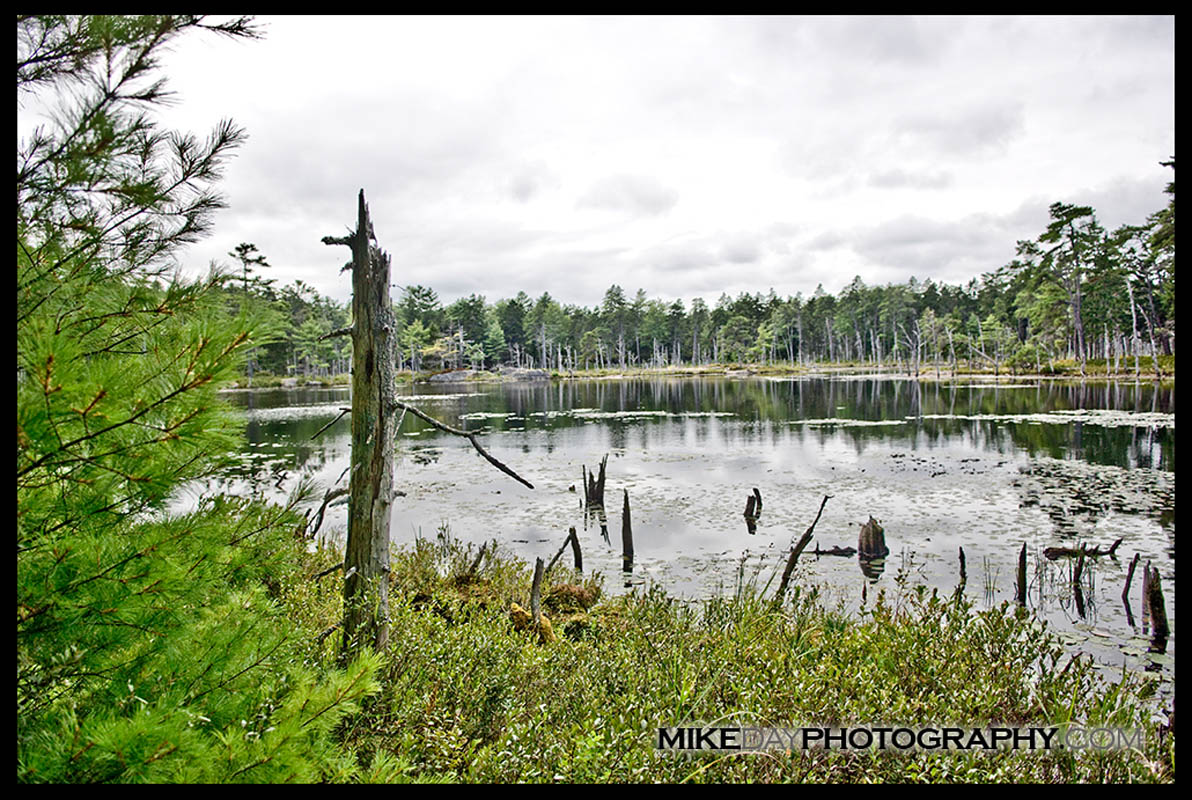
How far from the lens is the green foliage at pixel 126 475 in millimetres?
1627

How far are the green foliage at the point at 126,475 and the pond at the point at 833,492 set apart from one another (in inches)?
14.6

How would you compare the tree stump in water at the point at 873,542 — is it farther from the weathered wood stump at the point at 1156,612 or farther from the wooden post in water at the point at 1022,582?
the weathered wood stump at the point at 1156,612

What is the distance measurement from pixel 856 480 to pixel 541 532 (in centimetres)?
926

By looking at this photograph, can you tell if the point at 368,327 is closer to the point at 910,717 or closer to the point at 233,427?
the point at 233,427

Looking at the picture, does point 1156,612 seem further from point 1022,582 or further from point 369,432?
point 369,432

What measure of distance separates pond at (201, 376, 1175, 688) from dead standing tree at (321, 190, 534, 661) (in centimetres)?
43

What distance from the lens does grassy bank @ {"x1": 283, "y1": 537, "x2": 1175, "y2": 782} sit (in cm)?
321

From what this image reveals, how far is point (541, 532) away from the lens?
42.0ft

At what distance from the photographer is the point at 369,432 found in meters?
4.95

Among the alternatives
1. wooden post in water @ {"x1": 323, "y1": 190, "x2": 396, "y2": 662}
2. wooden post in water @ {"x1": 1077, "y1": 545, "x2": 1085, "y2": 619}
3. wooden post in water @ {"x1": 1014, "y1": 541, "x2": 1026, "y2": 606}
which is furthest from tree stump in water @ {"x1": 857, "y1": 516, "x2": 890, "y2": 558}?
wooden post in water @ {"x1": 323, "y1": 190, "x2": 396, "y2": 662}

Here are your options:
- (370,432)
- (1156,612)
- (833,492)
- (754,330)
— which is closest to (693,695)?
(370,432)

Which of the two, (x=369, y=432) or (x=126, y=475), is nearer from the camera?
(x=126, y=475)

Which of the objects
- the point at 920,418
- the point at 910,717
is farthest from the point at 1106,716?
the point at 920,418

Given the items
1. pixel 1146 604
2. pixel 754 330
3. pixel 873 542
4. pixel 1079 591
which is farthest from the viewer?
pixel 754 330
